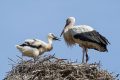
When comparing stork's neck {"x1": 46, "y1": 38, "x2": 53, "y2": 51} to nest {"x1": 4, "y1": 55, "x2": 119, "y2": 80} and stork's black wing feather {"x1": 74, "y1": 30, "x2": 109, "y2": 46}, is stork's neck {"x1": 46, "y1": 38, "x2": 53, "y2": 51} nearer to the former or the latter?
stork's black wing feather {"x1": 74, "y1": 30, "x2": 109, "y2": 46}

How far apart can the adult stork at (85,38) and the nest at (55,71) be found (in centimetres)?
172

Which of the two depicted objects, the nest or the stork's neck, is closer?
the nest

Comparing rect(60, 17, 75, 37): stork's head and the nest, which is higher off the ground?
rect(60, 17, 75, 37): stork's head

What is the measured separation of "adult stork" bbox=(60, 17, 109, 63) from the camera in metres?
16.8

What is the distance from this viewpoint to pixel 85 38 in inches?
669

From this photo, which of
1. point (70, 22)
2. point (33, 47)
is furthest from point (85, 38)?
point (33, 47)

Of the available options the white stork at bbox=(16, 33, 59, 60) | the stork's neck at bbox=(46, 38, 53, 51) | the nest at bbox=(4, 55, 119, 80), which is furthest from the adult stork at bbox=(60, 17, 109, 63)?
the nest at bbox=(4, 55, 119, 80)

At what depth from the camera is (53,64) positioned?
15.0 meters

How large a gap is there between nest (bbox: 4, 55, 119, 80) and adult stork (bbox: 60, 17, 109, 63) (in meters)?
1.72

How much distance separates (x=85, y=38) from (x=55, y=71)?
2.47m

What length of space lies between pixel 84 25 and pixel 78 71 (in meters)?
2.85

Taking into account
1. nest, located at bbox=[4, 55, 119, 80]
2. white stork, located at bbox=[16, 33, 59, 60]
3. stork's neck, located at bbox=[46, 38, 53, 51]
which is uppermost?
stork's neck, located at bbox=[46, 38, 53, 51]

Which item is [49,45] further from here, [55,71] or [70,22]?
[55,71]

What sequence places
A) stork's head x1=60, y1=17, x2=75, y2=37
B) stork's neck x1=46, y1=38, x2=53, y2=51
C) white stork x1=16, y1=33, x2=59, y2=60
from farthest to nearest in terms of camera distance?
stork's head x1=60, y1=17, x2=75, y2=37 < stork's neck x1=46, y1=38, x2=53, y2=51 < white stork x1=16, y1=33, x2=59, y2=60
